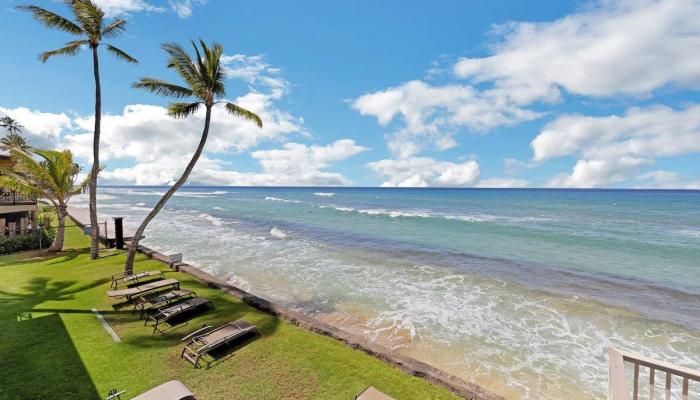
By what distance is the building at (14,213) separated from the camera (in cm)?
1667

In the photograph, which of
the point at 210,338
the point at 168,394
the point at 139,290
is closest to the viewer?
the point at 168,394

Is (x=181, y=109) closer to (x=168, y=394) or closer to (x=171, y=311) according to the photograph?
(x=171, y=311)

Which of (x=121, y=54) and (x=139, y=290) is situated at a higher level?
(x=121, y=54)

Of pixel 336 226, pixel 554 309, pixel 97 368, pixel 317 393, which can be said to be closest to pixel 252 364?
pixel 317 393

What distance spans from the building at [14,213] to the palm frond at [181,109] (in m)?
12.5

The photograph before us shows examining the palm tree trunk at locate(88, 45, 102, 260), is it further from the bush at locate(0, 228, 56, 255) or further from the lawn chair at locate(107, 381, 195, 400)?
the lawn chair at locate(107, 381, 195, 400)

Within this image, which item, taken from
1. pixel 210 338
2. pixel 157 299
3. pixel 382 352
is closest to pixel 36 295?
pixel 157 299

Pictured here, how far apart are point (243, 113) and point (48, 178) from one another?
10.6m

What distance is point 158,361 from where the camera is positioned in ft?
20.4

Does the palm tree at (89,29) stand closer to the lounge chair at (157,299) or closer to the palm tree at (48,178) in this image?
the palm tree at (48,178)

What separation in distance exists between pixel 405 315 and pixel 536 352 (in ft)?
12.3

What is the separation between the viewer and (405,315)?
10297 mm

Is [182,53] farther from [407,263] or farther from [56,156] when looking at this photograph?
[407,263]

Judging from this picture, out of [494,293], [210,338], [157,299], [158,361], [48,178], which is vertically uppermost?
[48,178]
